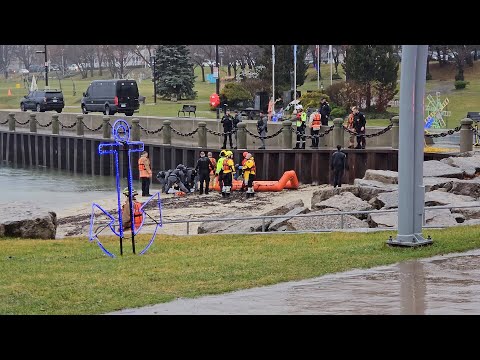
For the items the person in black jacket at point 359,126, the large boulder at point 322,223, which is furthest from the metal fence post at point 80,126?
the large boulder at point 322,223

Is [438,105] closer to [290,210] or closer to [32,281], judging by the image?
[290,210]

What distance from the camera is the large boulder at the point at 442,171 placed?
27703 mm

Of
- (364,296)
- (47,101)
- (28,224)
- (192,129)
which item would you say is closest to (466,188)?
(28,224)

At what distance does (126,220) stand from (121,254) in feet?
12.7

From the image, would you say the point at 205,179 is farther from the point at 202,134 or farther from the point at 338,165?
the point at 202,134

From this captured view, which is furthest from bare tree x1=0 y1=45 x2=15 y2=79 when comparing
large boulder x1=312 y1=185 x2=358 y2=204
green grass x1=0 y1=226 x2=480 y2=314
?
green grass x1=0 y1=226 x2=480 y2=314

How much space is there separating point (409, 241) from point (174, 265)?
13.3 ft

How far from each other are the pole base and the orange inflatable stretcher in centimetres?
1699

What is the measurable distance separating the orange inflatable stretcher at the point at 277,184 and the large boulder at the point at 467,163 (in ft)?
21.0

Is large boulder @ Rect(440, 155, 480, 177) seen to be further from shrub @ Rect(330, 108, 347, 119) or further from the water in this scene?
shrub @ Rect(330, 108, 347, 119)

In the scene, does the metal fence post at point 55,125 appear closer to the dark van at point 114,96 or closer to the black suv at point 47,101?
the dark van at point 114,96

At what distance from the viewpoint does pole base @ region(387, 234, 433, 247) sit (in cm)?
1697

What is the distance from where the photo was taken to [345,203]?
966 inches
